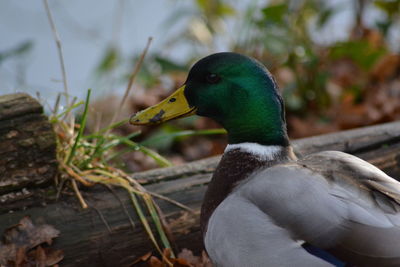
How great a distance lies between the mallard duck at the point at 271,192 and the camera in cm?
213

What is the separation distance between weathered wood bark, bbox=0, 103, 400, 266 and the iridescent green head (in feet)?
1.59

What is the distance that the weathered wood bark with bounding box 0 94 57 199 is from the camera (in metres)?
2.78

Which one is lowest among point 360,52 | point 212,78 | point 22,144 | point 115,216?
point 360,52

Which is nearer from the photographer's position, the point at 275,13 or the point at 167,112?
the point at 167,112

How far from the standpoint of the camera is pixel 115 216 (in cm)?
294

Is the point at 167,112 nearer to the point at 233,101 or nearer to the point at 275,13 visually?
the point at 233,101

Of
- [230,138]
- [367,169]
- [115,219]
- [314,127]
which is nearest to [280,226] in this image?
[367,169]

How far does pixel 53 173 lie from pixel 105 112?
2.67 metres

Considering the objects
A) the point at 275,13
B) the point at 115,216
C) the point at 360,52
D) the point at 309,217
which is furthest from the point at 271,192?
the point at 360,52

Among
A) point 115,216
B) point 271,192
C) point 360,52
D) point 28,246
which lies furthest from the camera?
point 360,52

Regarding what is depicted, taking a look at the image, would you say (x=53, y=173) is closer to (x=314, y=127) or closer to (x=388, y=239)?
(x=388, y=239)

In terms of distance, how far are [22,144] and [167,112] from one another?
2.03 feet

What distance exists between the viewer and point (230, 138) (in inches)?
108

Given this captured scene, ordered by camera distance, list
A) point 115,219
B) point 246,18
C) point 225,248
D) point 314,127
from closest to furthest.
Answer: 1. point 225,248
2. point 115,219
3. point 314,127
4. point 246,18
